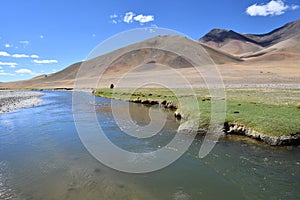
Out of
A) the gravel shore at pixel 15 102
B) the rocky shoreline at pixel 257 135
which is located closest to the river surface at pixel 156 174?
the rocky shoreline at pixel 257 135

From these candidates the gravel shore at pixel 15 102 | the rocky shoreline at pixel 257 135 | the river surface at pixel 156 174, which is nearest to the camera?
the river surface at pixel 156 174

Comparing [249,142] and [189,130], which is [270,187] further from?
[189,130]

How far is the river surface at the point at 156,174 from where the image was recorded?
9.34 meters

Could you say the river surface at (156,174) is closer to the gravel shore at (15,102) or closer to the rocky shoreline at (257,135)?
the rocky shoreline at (257,135)

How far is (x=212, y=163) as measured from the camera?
486 inches

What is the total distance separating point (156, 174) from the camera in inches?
444

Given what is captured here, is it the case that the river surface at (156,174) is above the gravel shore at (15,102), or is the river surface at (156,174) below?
below

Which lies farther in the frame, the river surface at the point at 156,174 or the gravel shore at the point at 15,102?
the gravel shore at the point at 15,102

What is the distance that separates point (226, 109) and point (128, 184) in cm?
1458

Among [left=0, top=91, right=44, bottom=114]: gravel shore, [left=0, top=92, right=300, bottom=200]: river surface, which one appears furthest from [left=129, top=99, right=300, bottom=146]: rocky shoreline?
[left=0, top=91, right=44, bottom=114]: gravel shore

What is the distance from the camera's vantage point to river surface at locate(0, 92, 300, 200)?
934cm

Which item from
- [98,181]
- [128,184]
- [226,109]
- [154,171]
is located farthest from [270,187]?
[226,109]

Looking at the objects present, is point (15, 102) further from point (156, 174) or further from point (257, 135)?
point (257, 135)

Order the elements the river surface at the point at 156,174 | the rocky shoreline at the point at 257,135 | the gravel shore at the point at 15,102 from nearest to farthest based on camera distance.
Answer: the river surface at the point at 156,174 → the rocky shoreline at the point at 257,135 → the gravel shore at the point at 15,102
